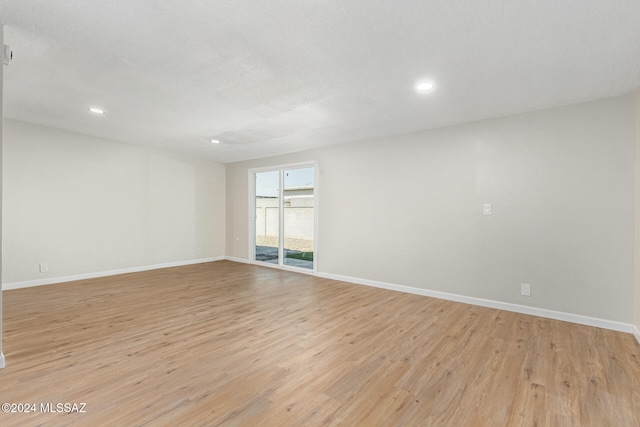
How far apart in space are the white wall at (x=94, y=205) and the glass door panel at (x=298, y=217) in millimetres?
2060

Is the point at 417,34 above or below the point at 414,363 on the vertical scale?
above

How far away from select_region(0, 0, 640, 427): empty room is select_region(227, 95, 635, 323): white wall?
0.02m

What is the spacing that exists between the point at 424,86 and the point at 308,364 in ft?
8.81

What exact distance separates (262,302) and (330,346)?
150cm

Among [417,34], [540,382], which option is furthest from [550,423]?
[417,34]

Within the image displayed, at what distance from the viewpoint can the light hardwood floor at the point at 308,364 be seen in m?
1.65

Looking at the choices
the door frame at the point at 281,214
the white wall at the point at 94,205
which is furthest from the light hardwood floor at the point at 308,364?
the door frame at the point at 281,214

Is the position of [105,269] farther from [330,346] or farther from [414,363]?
[414,363]

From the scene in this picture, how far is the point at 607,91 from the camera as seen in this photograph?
110 inches

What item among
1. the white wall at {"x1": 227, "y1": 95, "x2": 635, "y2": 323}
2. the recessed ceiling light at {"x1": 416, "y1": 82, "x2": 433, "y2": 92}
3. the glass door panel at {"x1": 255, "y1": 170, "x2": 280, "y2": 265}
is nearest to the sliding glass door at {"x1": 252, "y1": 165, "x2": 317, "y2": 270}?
the glass door panel at {"x1": 255, "y1": 170, "x2": 280, "y2": 265}

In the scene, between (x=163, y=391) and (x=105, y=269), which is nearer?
(x=163, y=391)

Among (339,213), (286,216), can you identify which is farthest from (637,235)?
(286,216)

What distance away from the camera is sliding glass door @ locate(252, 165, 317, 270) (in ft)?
18.4

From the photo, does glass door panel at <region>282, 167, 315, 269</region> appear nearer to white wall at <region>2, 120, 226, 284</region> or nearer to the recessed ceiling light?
white wall at <region>2, 120, 226, 284</region>
